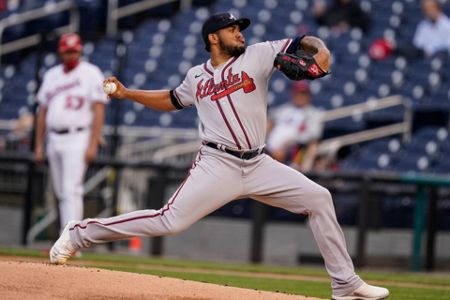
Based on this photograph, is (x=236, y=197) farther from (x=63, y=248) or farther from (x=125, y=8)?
(x=125, y=8)

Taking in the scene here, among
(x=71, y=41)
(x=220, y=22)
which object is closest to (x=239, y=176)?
(x=220, y=22)

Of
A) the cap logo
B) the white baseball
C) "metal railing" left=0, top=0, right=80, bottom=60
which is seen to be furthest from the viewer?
"metal railing" left=0, top=0, right=80, bottom=60

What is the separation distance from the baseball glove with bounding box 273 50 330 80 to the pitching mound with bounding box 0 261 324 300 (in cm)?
137

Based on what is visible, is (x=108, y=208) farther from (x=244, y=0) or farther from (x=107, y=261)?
(x=244, y=0)

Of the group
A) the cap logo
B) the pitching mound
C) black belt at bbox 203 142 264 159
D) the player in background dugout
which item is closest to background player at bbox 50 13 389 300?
black belt at bbox 203 142 264 159

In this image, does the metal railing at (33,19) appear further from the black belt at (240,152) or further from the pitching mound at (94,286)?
the black belt at (240,152)

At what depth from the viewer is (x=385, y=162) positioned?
49.8 feet

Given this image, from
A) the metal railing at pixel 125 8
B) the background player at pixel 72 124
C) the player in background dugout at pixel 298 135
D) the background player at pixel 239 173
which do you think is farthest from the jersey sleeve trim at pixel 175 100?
the metal railing at pixel 125 8

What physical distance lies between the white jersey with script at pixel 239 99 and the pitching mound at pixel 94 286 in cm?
92

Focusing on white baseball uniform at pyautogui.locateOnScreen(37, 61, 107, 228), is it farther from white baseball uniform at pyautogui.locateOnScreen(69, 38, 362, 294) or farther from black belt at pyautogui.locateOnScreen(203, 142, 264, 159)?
black belt at pyautogui.locateOnScreen(203, 142, 264, 159)

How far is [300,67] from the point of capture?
6.85 metres

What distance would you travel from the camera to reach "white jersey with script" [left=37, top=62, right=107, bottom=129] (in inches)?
440

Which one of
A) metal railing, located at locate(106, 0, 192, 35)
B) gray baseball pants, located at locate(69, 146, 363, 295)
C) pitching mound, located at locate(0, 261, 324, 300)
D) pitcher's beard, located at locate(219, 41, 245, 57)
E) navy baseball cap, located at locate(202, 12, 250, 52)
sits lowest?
pitching mound, located at locate(0, 261, 324, 300)

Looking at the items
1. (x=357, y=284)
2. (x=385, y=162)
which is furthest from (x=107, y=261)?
(x=385, y=162)
